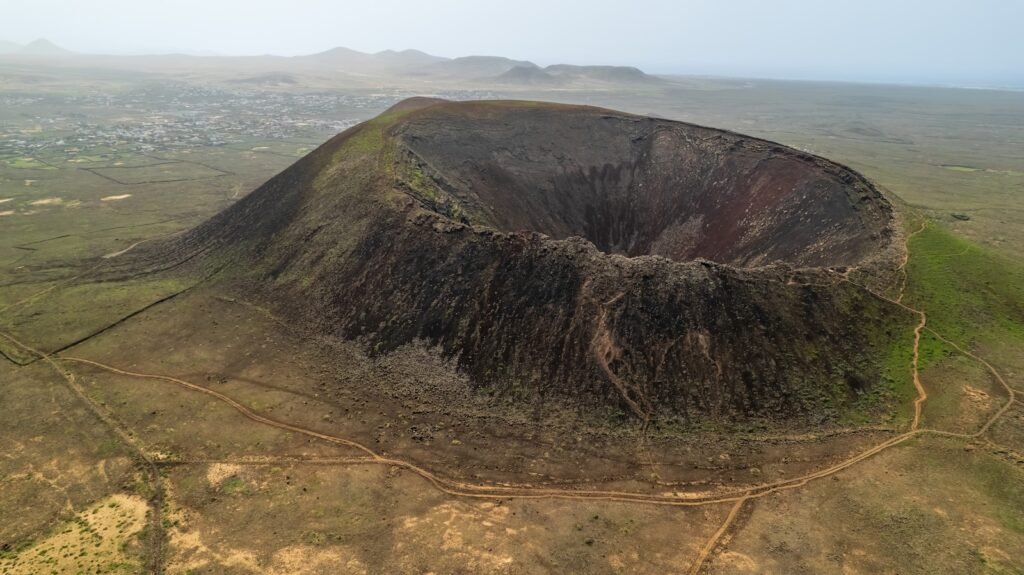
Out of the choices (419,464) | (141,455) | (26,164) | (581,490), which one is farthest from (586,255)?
(26,164)

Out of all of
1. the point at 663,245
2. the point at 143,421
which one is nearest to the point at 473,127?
the point at 663,245

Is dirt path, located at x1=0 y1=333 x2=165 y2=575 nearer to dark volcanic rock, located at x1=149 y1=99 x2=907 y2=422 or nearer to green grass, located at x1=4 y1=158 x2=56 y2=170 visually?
dark volcanic rock, located at x1=149 y1=99 x2=907 y2=422

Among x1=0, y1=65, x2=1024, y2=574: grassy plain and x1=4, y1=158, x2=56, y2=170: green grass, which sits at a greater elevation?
x1=4, y1=158, x2=56, y2=170: green grass

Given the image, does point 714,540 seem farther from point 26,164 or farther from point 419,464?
point 26,164

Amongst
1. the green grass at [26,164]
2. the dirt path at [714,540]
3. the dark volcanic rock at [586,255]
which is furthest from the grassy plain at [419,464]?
the green grass at [26,164]

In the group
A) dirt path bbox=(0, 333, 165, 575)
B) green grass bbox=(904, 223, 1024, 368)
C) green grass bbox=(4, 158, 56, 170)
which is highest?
green grass bbox=(4, 158, 56, 170)

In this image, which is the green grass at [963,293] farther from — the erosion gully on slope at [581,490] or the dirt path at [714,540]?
the dirt path at [714,540]

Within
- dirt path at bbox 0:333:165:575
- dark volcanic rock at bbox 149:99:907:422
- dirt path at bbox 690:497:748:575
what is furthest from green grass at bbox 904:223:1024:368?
dirt path at bbox 0:333:165:575

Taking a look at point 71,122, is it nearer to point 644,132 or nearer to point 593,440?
point 644,132

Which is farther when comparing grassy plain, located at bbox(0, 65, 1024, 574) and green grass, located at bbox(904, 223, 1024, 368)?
green grass, located at bbox(904, 223, 1024, 368)
